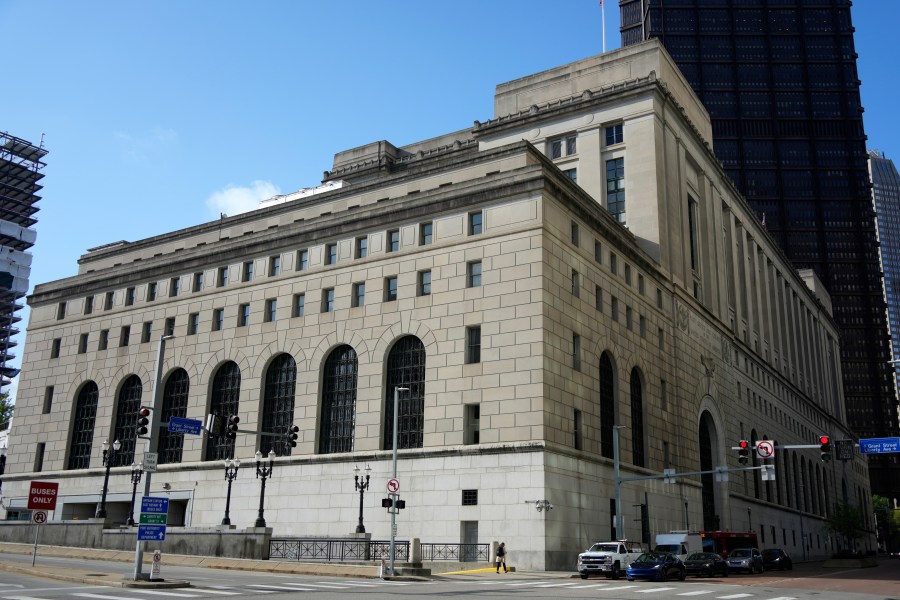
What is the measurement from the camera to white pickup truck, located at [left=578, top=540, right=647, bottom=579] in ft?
140

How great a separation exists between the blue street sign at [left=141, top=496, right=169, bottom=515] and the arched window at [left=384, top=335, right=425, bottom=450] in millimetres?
24073

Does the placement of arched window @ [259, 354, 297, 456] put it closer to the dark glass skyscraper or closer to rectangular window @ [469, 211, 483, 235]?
rectangular window @ [469, 211, 483, 235]

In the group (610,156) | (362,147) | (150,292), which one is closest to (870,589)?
(610,156)

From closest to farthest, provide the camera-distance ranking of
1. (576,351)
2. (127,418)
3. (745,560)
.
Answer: (745,560)
(576,351)
(127,418)

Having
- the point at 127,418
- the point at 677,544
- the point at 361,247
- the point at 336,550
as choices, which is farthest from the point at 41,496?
the point at 677,544

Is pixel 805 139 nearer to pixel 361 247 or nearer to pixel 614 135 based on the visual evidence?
pixel 614 135

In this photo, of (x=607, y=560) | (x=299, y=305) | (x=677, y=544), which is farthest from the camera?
(x=299, y=305)

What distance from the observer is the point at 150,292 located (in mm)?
72938

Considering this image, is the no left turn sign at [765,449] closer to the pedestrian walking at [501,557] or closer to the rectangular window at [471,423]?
the pedestrian walking at [501,557]

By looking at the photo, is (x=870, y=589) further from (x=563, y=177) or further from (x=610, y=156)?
(x=610, y=156)

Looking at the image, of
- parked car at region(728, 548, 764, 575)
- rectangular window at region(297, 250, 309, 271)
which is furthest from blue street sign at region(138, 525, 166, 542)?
parked car at region(728, 548, 764, 575)

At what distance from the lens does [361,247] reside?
205ft

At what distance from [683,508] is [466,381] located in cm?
2729

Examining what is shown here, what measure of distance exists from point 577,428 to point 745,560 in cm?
1374
